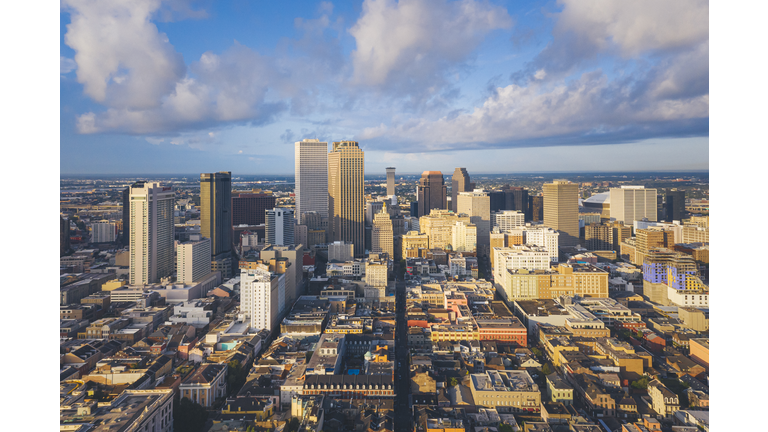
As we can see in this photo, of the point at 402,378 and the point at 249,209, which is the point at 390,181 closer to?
the point at 249,209

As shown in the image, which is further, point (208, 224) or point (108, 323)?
point (208, 224)

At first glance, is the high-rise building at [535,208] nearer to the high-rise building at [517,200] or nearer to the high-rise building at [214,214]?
the high-rise building at [517,200]

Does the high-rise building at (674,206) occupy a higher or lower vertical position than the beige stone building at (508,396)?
higher

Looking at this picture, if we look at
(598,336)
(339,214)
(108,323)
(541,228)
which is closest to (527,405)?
(598,336)

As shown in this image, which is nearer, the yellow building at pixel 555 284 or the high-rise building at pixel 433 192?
the yellow building at pixel 555 284

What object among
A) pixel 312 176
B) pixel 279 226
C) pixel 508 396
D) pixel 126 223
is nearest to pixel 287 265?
pixel 508 396

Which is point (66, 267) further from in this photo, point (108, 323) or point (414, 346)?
point (414, 346)

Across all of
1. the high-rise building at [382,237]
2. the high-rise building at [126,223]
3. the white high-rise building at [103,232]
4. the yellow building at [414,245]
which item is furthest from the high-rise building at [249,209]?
Result: the yellow building at [414,245]
